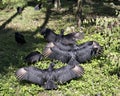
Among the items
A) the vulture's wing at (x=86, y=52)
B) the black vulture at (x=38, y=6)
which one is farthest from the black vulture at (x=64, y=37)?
the black vulture at (x=38, y=6)

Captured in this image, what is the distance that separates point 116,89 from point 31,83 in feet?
8.97

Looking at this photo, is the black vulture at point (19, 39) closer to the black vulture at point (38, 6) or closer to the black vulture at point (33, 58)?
the black vulture at point (33, 58)

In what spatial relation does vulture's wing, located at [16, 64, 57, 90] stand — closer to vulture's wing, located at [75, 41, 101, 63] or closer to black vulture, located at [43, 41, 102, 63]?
black vulture, located at [43, 41, 102, 63]

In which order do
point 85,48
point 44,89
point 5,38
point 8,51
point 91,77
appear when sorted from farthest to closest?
point 5,38
point 8,51
point 85,48
point 91,77
point 44,89

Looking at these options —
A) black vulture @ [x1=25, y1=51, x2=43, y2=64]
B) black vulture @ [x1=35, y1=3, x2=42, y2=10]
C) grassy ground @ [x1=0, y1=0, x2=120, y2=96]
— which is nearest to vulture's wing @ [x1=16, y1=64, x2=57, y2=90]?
grassy ground @ [x1=0, y1=0, x2=120, y2=96]

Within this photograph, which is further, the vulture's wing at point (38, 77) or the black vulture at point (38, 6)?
the black vulture at point (38, 6)

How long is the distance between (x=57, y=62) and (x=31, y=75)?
2089 millimetres

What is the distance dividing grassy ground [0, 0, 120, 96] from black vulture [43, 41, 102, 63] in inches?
9.3

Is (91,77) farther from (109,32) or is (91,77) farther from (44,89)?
(109,32)

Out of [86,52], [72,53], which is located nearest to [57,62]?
[72,53]

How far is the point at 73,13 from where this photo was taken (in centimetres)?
2028

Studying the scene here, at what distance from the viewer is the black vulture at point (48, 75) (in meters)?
11.4

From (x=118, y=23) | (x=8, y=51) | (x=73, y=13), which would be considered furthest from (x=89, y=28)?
(x=8, y=51)

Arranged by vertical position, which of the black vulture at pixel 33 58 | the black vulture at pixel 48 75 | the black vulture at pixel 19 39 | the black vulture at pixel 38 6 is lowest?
the black vulture at pixel 38 6
